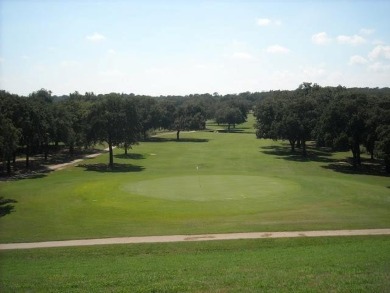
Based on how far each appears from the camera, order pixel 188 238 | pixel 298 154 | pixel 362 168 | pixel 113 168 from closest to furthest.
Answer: pixel 188 238 < pixel 362 168 < pixel 113 168 < pixel 298 154

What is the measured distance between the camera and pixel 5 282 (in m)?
15.9

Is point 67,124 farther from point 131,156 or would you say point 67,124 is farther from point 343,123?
point 343,123

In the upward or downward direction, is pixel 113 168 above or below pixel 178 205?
above

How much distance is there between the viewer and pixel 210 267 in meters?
17.9

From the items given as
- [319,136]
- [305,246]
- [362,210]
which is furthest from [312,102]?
[305,246]

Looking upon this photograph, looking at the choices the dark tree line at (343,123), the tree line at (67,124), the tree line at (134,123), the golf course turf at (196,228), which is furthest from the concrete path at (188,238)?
the dark tree line at (343,123)

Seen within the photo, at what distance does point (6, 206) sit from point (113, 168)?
2998 centimetres

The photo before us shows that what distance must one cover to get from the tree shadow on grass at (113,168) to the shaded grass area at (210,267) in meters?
40.2

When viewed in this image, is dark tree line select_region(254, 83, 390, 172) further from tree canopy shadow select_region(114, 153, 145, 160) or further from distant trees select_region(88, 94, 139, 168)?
distant trees select_region(88, 94, 139, 168)

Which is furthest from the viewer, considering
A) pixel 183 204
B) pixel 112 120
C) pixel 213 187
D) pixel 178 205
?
pixel 112 120

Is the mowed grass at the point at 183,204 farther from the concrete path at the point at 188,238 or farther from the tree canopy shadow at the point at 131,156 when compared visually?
the tree canopy shadow at the point at 131,156

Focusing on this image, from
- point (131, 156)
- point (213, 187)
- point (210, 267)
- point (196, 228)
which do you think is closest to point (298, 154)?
point (131, 156)

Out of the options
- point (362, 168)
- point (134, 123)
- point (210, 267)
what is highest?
point (134, 123)

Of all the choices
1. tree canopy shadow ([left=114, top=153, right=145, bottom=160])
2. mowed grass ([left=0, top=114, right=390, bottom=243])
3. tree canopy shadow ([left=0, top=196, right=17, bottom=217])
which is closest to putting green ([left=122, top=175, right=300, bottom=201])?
mowed grass ([left=0, top=114, right=390, bottom=243])
